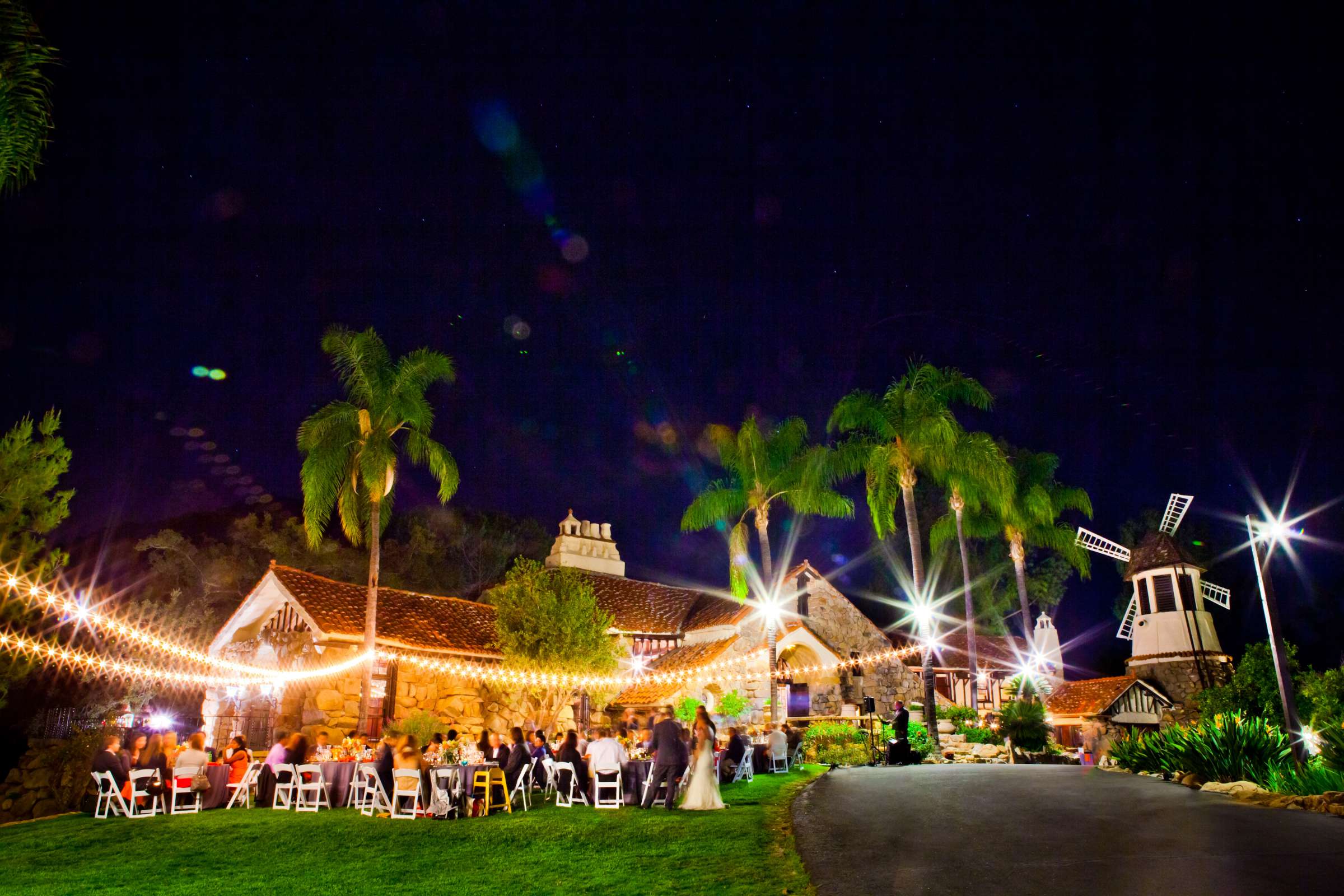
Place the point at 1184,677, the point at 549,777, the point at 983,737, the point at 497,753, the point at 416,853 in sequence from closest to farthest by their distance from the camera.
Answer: the point at 416,853
the point at 549,777
the point at 497,753
the point at 983,737
the point at 1184,677

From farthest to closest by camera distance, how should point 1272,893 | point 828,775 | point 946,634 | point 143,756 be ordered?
point 946,634 < point 828,775 < point 143,756 < point 1272,893

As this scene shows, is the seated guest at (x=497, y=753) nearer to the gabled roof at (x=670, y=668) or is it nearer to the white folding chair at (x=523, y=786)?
the white folding chair at (x=523, y=786)

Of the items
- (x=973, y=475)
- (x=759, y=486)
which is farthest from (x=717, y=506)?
(x=973, y=475)

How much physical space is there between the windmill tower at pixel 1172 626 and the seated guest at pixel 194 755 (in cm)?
3348

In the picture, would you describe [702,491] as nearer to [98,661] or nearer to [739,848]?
[98,661]

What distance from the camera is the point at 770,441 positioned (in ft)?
107

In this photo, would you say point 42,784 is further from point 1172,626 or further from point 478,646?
point 1172,626

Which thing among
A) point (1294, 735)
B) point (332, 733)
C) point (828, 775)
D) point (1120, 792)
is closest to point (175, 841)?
point (332, 733)

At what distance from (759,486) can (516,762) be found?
18206mm

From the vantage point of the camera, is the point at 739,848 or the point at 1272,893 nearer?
the point at 1272,893

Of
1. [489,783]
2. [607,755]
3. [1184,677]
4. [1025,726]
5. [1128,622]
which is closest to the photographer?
[489,783]

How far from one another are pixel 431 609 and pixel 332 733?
5.96 m

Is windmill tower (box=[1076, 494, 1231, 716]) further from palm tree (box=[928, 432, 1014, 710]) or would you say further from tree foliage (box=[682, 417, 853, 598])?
tree foliage (box=[682, 417, 853, 598])

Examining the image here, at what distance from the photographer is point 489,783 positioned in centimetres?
1462
